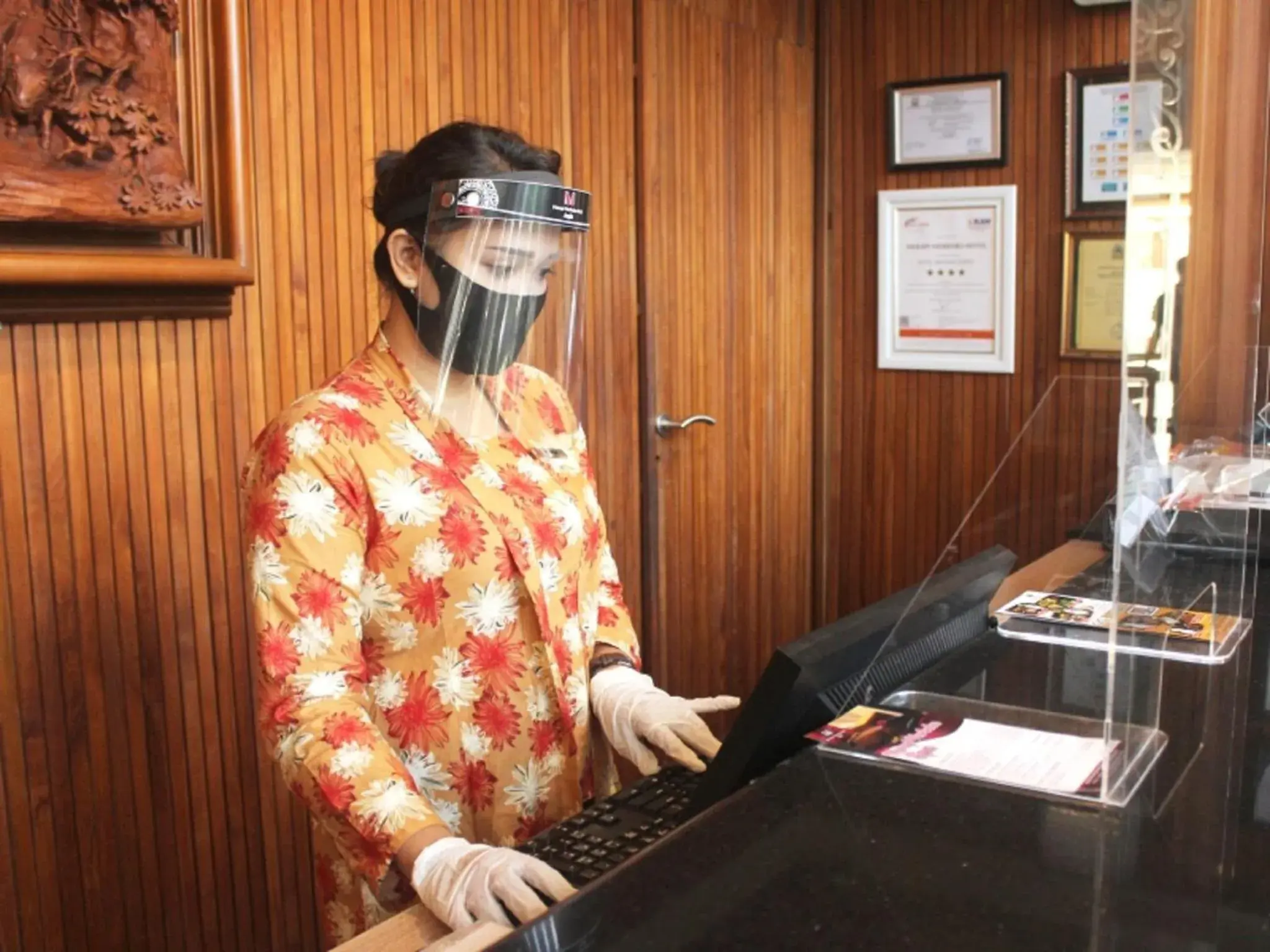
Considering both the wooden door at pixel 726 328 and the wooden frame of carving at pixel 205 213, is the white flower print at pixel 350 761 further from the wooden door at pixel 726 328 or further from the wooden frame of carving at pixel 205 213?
the wooden door at pixel 726 328

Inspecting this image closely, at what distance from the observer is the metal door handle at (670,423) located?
3.47 meters

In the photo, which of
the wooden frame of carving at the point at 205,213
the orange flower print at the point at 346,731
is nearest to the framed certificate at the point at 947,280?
the wooden frame of carving at the point at 205,213

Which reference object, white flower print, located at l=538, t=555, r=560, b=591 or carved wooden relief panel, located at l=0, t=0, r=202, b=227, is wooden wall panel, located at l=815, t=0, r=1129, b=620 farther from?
carved wooden relief panel, located at l=0, t=0, r=202, b=227

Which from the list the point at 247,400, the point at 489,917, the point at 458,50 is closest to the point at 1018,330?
the point at 458,50

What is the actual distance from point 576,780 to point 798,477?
271 centimetres

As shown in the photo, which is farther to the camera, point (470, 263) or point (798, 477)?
point (798, 477)

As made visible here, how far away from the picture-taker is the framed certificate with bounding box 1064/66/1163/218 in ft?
12.3

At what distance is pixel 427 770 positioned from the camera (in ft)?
5.07

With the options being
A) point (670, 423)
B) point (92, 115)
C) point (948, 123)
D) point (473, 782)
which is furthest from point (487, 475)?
point (948, 123)

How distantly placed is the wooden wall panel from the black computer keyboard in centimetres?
273

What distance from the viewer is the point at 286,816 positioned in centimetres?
237

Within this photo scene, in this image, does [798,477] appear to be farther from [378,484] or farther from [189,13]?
[378,484]

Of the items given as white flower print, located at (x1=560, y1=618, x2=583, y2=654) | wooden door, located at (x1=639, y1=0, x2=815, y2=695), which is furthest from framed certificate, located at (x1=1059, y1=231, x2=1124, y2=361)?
white flower print, located at (x1=560, y1=618, x2=583, y2=654)

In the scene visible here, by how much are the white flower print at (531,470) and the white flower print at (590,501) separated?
0.08 meters
